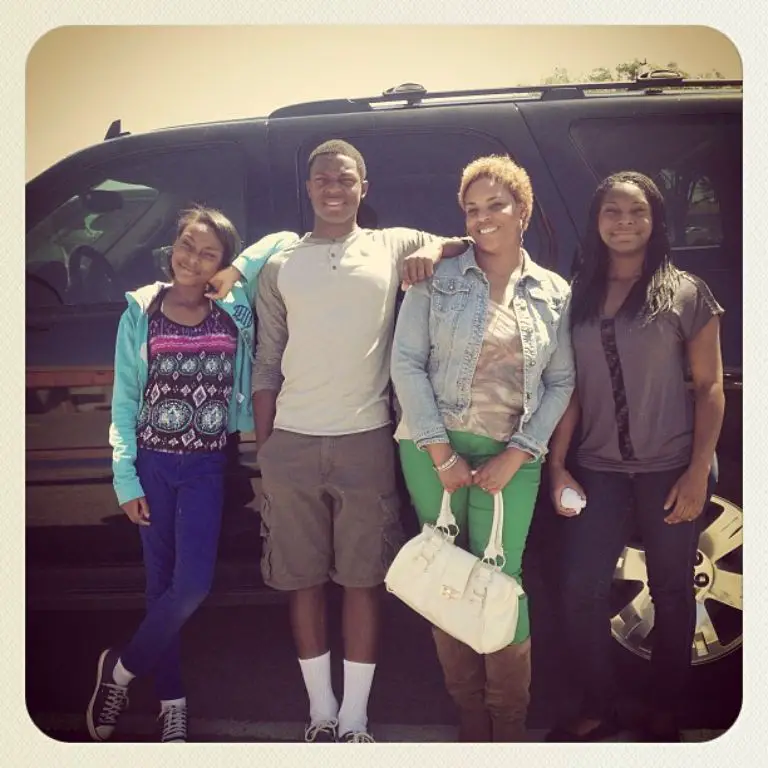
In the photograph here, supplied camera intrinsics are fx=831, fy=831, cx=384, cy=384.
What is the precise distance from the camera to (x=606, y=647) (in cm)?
247

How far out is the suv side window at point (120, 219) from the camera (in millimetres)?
2592

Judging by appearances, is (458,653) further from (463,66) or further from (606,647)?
(463,66)

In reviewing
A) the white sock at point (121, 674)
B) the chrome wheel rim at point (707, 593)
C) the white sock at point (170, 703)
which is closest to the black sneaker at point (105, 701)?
the white sock at point (121, 674)

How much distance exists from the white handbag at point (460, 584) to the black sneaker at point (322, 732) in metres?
0.55

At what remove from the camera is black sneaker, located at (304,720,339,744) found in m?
2.54

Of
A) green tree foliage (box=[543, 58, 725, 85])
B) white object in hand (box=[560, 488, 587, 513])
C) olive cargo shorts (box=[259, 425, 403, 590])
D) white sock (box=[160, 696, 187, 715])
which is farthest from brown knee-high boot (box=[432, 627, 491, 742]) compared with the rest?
green tree foliage (box=[543, 58, 725, 85])

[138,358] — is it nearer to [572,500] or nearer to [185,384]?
[185,384]

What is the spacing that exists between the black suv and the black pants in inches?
4.9

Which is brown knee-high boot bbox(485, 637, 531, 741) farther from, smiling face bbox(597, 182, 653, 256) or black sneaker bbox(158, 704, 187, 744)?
smiling face bbox(597, 182, 653, 256)

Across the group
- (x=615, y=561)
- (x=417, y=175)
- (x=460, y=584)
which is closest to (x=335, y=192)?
(x=417, y=175)

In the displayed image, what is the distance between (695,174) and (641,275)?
1.43ft

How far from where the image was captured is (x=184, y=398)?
241cm

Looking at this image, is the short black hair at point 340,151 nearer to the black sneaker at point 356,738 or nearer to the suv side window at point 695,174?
the suv side window at point 695,174
